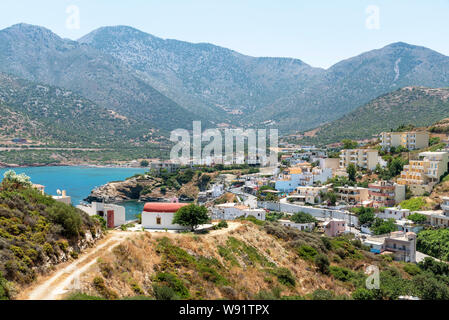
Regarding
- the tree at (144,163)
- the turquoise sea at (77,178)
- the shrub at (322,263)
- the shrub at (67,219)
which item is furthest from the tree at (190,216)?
the tree at (144,163)

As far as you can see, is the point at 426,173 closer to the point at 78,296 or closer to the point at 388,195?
the point at 388,195

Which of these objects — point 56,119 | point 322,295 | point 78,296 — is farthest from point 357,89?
point 78,296

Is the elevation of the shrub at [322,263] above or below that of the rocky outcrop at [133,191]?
above

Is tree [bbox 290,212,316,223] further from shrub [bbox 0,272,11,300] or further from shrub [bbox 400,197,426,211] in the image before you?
shrub [bbox 0,272,11,300]

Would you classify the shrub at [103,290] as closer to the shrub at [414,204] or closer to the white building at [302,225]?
the white building at [302,225]

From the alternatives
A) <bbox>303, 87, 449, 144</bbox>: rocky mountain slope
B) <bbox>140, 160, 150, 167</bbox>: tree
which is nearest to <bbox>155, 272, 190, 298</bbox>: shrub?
<bbox>303, 87, 449, 144</bbox>: rocky mountain slope

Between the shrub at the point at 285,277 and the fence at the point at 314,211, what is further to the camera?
the fence at the point at 314,211
